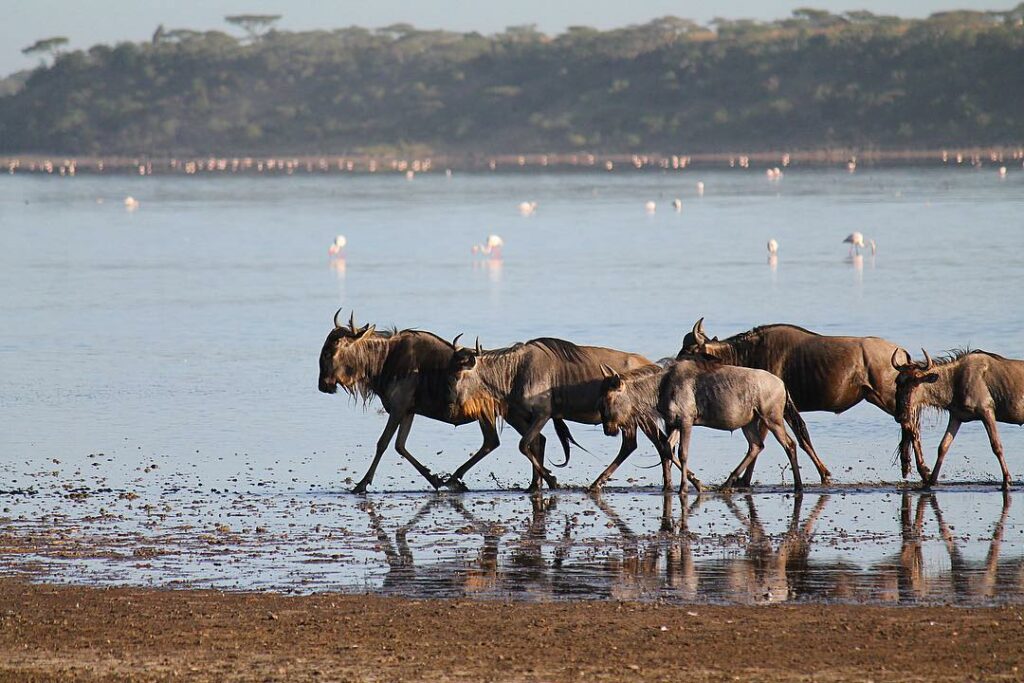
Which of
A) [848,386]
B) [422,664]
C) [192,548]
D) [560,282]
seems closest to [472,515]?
[192,548]

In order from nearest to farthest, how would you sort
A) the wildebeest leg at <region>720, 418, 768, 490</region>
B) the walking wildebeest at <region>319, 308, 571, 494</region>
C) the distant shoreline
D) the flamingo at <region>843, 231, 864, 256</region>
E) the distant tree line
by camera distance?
the wildebeest leg at <region>720, 418, 768, 490</region>
the walking wildebeest at <region>319, 308, 571, 494</region>
the flamingo at <region>843, 231, 864, 256</region>
the distant shoreline
the distant tree line

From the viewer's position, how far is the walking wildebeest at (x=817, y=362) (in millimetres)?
14227

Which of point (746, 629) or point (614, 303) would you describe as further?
point (614, 303)

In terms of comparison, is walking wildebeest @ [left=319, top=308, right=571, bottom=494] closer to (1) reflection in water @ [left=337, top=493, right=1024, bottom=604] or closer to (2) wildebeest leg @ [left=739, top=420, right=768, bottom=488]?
(2) wildebeest leg @ [left=739, top=420, right=768, bottom=488]

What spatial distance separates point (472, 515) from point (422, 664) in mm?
4385

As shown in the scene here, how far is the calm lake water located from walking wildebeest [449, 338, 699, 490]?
68 cm

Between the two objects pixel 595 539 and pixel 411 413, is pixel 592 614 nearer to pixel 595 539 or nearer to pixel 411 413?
pixel 595 539

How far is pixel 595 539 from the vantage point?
1172 cm

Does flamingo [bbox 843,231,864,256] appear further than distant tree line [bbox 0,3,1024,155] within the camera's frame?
No

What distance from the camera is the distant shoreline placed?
383ft

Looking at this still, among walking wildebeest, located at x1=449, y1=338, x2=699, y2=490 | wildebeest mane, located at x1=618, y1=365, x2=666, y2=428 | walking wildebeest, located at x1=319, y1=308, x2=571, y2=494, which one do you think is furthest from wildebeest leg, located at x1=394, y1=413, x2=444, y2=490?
wildebeest mane, located at x1=618, y1=365, x2=666, y2=428

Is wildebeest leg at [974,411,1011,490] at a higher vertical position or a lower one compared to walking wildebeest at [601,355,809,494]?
lower

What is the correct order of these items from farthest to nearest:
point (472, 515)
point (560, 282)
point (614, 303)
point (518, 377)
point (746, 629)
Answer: point (560, 282) < point (614, 303) < point (518, 377) < point (472, 515) < point (746, 629)

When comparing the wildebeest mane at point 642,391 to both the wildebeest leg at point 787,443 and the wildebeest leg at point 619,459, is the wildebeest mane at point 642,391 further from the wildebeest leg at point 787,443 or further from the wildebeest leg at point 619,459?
the wildebeest leg at point 787,443
